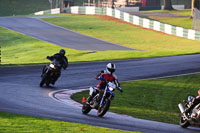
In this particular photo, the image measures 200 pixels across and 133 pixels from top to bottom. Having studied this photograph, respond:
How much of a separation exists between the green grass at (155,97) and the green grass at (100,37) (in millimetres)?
11297

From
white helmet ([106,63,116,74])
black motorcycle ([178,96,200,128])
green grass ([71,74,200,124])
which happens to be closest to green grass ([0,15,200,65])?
green grass ([71,74,200,124])

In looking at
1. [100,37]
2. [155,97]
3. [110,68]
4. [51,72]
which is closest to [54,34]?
[100,37]

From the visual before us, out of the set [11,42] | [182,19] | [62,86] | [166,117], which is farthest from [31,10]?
[166,117]

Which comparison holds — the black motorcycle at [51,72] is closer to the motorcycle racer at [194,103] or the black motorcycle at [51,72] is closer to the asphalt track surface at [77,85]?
the asphalt track surface at [77,85]

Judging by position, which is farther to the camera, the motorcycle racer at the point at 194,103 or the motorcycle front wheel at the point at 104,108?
the motorcycle front wheel at the point at 104,108

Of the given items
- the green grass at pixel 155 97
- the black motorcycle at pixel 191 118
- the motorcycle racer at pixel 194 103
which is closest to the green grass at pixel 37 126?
the black motorcycle at pixel 191 118

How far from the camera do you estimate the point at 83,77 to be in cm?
2411

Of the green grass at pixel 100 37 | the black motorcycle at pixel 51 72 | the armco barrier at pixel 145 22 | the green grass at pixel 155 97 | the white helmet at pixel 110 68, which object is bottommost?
the green grass at pixel 100 37

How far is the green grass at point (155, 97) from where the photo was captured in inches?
611

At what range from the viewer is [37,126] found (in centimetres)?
1059

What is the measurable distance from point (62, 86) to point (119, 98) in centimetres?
368

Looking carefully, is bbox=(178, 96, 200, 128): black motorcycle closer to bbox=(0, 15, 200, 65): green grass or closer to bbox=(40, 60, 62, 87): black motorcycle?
bbox=(40, 60, 62, 87): black motorcycle

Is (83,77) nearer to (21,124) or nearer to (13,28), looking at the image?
(21,124)

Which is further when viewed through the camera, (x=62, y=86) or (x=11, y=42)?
(x=11, y=42)
